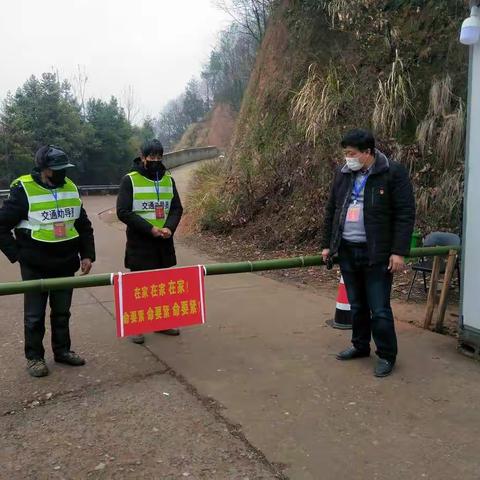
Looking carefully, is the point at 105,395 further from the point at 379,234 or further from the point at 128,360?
the point at 379,234

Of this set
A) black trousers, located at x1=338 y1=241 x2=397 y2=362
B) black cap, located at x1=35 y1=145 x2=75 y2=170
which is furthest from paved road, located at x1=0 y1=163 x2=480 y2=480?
black cap, located at x1=35 y1=145 x2=75 y2=170

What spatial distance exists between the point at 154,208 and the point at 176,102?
7111 centimetres

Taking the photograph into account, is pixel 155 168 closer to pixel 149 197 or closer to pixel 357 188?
pixel 149 197

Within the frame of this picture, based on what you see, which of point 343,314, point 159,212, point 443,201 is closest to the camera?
point 159,212

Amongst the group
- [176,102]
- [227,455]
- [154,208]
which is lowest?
[227,455]

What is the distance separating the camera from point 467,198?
429cm

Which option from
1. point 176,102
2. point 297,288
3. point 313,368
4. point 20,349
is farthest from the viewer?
point 176,102

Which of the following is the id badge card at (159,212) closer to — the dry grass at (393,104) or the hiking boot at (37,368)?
the hiking boot at (37,368)

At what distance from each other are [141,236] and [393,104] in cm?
528

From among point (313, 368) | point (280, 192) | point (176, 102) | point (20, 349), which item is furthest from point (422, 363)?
point (176, 102)

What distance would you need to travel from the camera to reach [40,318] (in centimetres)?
425

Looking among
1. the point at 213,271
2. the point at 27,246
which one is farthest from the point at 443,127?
the point at 27,246

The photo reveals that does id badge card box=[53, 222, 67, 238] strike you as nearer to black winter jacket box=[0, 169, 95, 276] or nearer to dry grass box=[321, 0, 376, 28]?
black winter jacket box=[0, 169, 95, 276]

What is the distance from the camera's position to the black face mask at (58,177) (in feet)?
13.8
